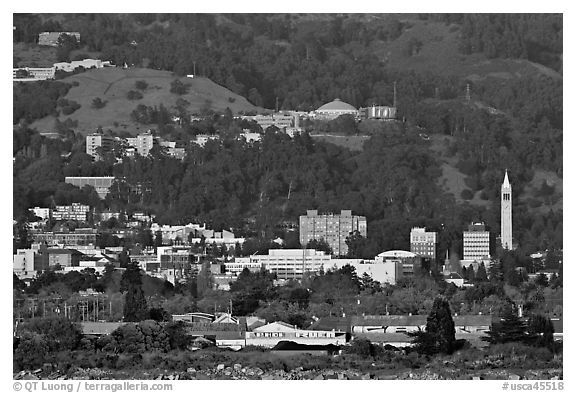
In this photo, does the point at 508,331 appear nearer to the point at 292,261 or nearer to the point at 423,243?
the point at 292,261

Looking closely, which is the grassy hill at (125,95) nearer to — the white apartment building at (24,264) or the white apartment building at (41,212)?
the white apartment building at (41,212)

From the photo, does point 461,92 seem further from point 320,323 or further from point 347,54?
point 320,323

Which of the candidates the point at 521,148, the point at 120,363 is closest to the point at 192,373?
the point at 120,363

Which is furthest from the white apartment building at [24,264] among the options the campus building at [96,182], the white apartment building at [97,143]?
the white apartment building at [97,143]

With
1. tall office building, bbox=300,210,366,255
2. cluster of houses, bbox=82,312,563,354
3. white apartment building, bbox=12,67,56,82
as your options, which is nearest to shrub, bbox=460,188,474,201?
tall office building, bbox=300,210,366,255

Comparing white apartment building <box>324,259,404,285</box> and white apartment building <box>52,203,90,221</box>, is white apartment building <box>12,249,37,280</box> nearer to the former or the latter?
white apartment building <box>52,203,90,221</box>

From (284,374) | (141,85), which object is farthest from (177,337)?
(141,85)
